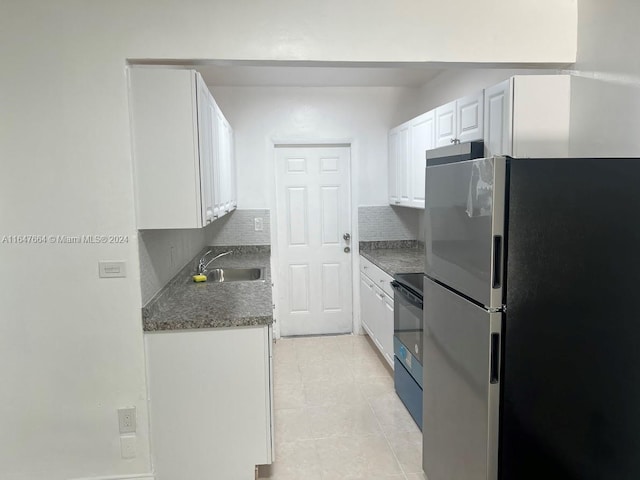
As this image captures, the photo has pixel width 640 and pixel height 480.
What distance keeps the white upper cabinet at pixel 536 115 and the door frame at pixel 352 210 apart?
2.45 m

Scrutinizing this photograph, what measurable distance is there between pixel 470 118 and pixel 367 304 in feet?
7.35

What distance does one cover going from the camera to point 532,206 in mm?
1646

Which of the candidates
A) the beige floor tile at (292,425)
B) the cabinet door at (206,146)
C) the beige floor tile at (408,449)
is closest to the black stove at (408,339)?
the beige floor tile at (408,449)

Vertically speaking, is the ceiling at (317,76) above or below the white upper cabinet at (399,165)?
above

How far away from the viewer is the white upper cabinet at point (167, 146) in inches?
87.8

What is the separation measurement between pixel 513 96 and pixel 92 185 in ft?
7.08

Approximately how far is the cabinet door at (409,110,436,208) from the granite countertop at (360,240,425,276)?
0.51 metres

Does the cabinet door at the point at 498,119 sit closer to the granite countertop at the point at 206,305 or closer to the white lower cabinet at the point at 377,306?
the white lower cabinet at the point at 377,306

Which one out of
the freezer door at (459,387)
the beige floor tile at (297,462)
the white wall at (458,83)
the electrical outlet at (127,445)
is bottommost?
the beige floor tile at (297,462)

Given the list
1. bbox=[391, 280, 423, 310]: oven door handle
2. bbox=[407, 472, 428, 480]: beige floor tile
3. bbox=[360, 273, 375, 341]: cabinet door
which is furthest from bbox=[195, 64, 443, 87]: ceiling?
bbox=[407, 472, 428, 480]: beige floor tile

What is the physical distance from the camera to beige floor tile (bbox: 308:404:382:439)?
2971 mm

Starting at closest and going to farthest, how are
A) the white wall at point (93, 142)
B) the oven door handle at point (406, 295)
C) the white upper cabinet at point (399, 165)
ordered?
1. the white wall at point (93, 142)
2. the oven door handle at point (406, 295)
3. the white upper cabinet at point (399, 165)

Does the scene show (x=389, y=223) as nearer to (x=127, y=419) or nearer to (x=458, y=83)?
(x=458, y=83)

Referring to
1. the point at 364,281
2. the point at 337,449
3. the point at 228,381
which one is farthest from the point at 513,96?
the point at 364,281
